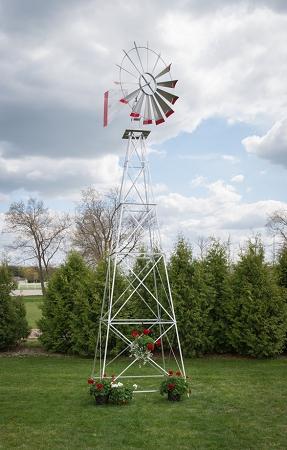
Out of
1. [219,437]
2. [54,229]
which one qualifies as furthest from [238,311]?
[54,229]

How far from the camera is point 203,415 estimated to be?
664 centimetres

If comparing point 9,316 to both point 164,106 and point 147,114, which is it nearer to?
point 147,114

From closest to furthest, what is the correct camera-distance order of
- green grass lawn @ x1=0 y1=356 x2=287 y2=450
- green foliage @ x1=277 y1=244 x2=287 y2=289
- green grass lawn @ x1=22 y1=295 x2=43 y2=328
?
green grass lawn @ x1=0 y1=356 x2=287 y2=450 < green foliage @ x1=277 y1=244 x2=287 y2=289 < green grass lawn @ x1=22 y1=295 x2=43 y2=328

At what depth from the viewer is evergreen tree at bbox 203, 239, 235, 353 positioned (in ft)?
39.4

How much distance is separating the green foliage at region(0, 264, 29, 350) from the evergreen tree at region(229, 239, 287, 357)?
5489 millimetres

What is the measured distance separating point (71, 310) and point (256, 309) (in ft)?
15.4

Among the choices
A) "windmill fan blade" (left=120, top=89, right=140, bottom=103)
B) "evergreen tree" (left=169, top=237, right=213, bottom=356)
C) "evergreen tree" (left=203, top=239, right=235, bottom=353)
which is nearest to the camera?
"windmill fan blade" (left=120, top=89, right=140, bottom=103)

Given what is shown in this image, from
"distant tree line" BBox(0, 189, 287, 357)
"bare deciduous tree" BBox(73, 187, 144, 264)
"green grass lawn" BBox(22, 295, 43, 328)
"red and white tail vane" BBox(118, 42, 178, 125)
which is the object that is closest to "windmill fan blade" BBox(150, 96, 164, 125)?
"red and white tail vane" BBox(118, 42, 178, 125)

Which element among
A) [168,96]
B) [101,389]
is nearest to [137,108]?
[168,96]

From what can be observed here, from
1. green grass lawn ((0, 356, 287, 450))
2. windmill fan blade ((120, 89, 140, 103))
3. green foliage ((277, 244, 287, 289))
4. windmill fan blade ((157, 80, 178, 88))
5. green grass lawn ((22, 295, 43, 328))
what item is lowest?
green grass lawn ((0, 356, 287, 450))

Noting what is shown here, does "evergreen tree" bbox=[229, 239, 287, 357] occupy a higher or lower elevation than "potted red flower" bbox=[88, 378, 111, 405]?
higher

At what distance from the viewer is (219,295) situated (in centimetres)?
1240

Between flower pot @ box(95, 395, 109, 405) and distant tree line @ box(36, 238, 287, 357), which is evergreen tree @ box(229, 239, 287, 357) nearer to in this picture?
distant tree line @ box(36, 238, 287, 357)

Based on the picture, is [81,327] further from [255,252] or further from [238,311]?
[255,252]
